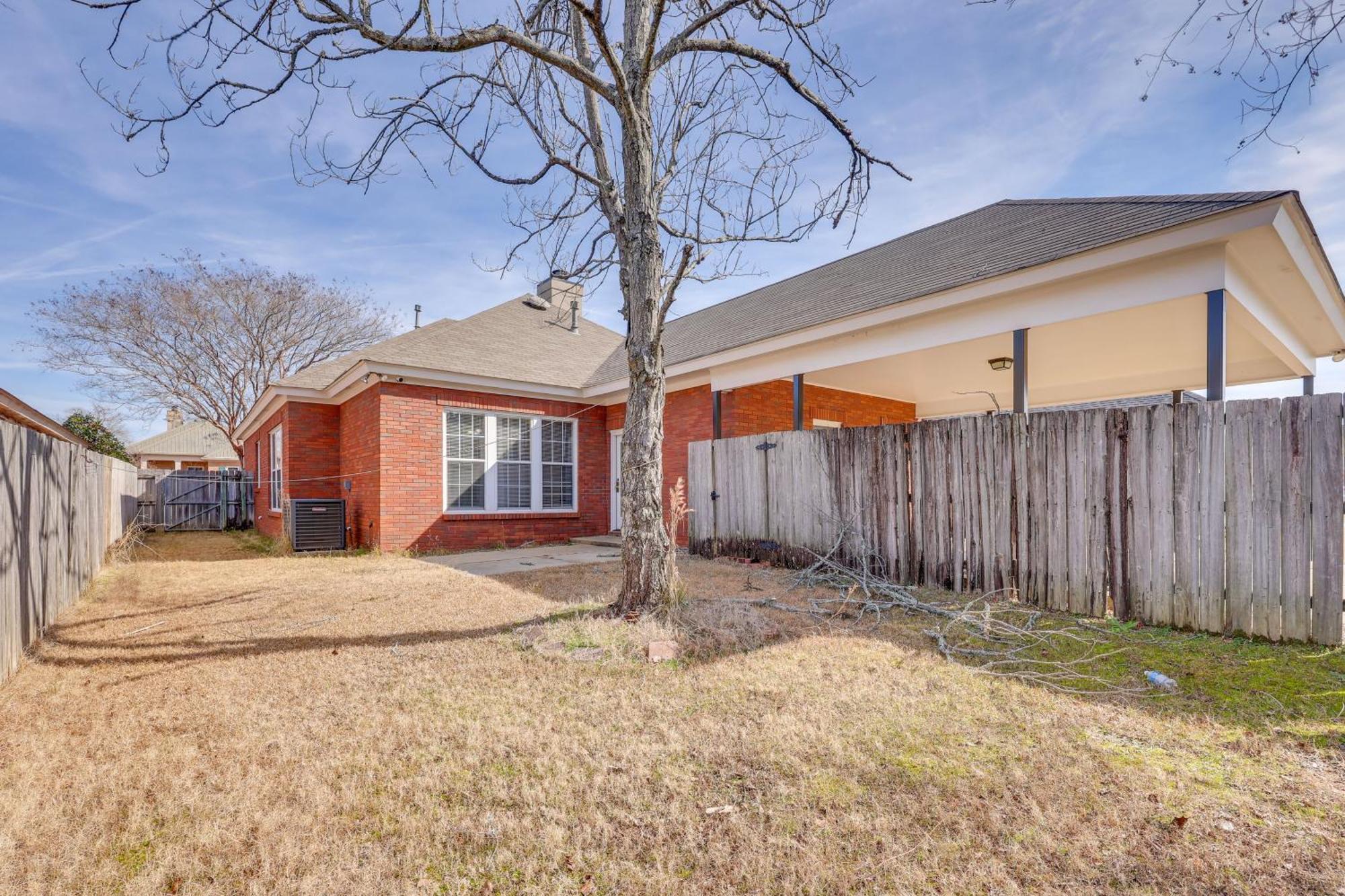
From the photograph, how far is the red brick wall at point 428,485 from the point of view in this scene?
988 cm

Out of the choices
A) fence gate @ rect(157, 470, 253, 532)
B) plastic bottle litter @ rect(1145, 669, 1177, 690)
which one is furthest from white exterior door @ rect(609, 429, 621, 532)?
fence gate @ rect(157, 470, 253, 532)

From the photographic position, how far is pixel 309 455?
1259 cm

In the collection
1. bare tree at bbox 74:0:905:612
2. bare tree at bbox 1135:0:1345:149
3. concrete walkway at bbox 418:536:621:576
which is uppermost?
bare tree at bbox 74:0:905:612

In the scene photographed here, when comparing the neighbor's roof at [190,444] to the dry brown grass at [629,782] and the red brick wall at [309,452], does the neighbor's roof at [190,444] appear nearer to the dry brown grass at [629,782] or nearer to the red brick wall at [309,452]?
the red brick wall at [309,452]

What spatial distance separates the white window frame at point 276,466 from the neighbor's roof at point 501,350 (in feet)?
5.51

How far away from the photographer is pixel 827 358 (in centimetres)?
802

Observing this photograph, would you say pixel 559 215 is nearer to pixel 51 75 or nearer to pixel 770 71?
pixel 770 71

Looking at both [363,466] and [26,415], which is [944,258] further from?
[26,415]

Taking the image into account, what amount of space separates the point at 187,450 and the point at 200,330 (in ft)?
63.2

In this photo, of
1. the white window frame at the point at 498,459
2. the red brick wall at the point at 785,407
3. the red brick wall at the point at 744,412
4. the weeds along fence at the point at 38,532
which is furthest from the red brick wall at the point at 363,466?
the red brick wall at the point at 785,407

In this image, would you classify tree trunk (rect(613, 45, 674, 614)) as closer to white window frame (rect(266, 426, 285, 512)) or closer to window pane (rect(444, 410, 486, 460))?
window pane (rect(444, 410, 486, 460))

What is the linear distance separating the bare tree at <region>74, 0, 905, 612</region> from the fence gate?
1629 cm

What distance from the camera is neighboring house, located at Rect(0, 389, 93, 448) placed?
6562 millimetres

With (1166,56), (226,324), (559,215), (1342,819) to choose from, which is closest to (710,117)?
(559,215)
